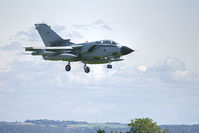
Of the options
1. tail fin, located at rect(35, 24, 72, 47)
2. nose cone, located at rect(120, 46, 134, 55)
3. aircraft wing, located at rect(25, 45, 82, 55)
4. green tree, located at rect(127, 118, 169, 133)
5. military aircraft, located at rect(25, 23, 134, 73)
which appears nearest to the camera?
nose cone, located at rect(120, 46, 134, 55)

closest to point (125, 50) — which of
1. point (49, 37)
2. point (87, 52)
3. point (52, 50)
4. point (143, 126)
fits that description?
point (87, 52)

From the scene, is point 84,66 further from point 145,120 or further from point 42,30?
point 145,120

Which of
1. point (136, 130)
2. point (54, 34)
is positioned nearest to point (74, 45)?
point (54, 34)

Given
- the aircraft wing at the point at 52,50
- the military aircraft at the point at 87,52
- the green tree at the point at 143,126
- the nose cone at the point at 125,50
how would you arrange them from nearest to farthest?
1. the nose cone at the point at 125,50
2. the military aircraft at the point at 87,52
3. the aircraft wing at the point at 52,50
4. the green tree at the point at 143,126

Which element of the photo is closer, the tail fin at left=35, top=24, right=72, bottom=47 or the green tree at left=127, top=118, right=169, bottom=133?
the tail fin at left=35, top=24, right=72, bottom=47

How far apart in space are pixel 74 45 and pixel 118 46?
7508 millimetres

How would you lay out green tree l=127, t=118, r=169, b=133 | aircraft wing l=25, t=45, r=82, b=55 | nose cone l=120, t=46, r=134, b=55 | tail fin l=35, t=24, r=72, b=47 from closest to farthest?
nose cone l=120, t=46, r=134, b=55 < aircraft wing l=25, t=45, r=82, b=55 < tail fin l=35, t=24, r=72, b=47 < green tree l=127, t=118, r=169, b=133

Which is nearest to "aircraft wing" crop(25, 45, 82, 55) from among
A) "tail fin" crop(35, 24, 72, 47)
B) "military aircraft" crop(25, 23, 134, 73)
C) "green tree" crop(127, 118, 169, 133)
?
"military aircraft" crop(25, 23, 134, 73)

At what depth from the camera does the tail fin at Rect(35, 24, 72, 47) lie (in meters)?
66.2

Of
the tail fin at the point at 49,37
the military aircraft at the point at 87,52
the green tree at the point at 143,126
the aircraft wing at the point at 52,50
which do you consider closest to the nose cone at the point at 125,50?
the military aircraft at the point at 87,52

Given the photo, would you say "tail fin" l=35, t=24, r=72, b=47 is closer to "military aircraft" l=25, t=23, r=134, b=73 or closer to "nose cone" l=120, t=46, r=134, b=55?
"military aircraft" l=25, t=23, r=134, b=73

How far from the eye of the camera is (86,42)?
2398 inches

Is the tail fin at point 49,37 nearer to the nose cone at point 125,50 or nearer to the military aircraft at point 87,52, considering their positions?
the military aircraft at point 87,52

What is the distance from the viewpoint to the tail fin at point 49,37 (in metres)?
66.2
